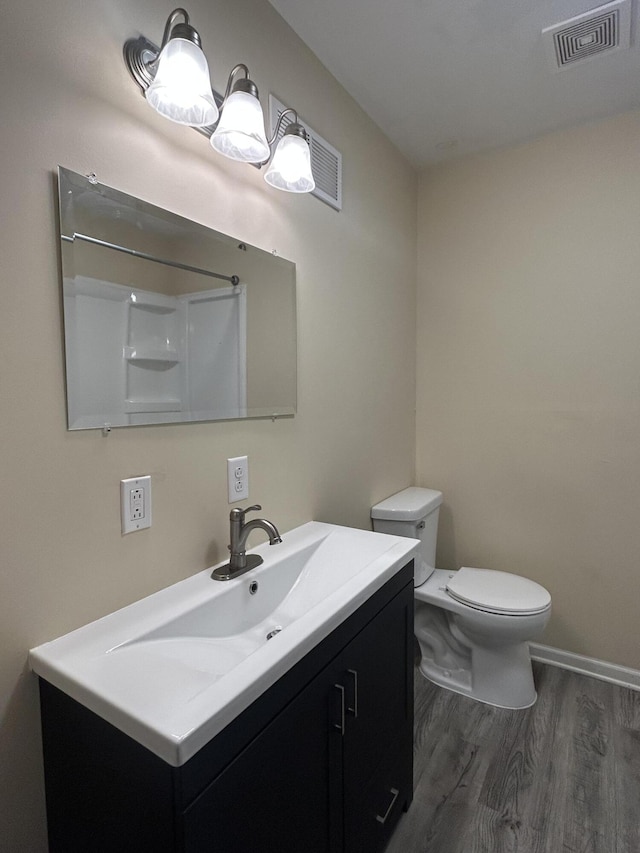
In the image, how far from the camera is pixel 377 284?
6.76 ft

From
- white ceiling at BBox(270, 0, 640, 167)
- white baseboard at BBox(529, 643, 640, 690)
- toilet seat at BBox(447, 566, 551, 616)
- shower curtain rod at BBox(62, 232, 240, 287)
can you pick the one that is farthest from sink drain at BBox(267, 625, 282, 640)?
white ceiling at BBox(270, 0, 640, 167)

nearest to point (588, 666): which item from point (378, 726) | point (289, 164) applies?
point (378, 726)

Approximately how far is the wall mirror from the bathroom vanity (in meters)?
0.50

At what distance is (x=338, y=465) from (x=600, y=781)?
140 cm

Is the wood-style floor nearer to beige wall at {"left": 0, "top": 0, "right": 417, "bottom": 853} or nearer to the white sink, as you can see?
the white sink

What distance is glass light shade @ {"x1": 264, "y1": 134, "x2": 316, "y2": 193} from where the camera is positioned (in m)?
1.28

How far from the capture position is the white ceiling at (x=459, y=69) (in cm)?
142

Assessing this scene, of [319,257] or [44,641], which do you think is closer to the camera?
[44,641]

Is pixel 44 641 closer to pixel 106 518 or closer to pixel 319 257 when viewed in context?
pixel 106 518

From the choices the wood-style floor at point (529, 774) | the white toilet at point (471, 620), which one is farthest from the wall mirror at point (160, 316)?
the wood-style floor at point (529, 774)

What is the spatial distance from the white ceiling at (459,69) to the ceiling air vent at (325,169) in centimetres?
29

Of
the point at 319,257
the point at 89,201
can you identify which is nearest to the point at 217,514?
the point at 89,201

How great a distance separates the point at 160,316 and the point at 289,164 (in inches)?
23.9

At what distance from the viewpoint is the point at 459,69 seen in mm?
1686
